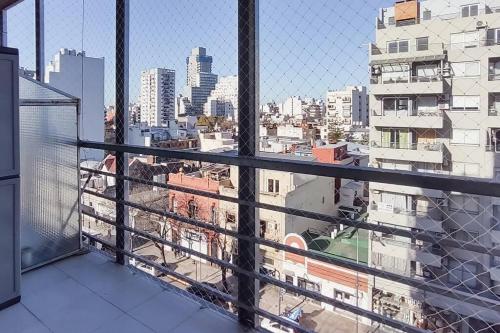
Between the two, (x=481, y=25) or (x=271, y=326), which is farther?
(x=271, y=326)

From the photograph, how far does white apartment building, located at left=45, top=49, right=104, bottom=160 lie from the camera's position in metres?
3.19

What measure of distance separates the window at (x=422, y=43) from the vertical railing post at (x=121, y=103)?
1.97 meters

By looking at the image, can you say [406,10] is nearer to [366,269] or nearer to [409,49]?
[409,49]

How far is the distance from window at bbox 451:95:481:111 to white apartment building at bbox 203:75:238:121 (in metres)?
0.99

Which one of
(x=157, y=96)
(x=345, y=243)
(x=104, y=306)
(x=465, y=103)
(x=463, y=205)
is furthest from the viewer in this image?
(x=157, y=96)

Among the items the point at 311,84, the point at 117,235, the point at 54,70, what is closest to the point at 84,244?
the point at 117,235

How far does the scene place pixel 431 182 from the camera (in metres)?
1.27

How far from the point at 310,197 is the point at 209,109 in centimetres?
88

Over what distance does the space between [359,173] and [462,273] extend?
0.94 m

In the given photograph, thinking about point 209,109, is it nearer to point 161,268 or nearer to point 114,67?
point 114,67

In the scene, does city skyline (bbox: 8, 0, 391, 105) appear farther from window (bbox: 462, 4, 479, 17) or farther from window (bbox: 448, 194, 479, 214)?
window (bbox: 448, 194, 479, 214)

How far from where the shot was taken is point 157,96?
3012 millimetres

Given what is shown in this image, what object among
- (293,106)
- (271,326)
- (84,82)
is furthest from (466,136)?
(84,82)

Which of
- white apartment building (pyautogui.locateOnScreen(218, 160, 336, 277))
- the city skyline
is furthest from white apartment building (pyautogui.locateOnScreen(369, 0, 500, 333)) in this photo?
white apartment building (pyautogui.locateOnScreen(218, 160, 336, 277))
